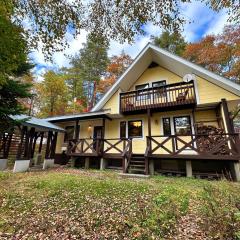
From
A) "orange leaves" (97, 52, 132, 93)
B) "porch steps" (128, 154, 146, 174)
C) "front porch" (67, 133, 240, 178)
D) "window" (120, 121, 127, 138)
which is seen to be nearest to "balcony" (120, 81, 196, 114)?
"window" (120, 121, 127, 138)

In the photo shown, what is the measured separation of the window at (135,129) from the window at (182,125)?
233cm

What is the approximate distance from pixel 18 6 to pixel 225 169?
10.8 m

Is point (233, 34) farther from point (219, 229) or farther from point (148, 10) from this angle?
point (219, 229)

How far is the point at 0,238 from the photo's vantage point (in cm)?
321

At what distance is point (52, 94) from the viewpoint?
20.5m

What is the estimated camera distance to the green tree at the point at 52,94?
20.1 metres

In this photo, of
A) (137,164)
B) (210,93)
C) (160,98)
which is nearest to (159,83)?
(160,98)

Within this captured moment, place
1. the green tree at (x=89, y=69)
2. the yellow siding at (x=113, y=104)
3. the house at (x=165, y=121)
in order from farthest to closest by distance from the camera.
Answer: the green tree at (x=89, y=69)
the yellow siding at (x=113, y=104)
the house at (x=165, y=121)

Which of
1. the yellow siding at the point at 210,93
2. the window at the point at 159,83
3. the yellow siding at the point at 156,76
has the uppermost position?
the yellow siding at the point at 156,76

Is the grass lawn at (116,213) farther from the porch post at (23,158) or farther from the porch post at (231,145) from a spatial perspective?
the porch post at (23,158)

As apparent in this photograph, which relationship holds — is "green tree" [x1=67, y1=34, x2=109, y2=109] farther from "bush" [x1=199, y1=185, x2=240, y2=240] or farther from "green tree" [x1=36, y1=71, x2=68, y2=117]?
"bush" [x1=199, y1=185, x2=240, y2=240]

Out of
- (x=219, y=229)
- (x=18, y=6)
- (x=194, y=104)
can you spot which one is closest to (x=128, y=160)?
(x=194, y=104)

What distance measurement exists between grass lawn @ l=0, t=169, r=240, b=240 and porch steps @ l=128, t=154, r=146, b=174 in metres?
3.88

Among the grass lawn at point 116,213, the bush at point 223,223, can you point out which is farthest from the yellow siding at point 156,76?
the bush at point 223,223
